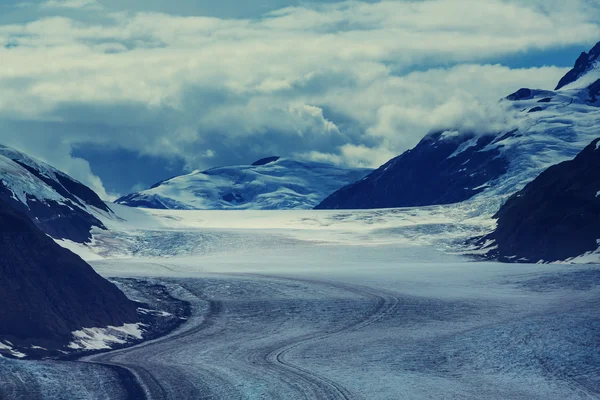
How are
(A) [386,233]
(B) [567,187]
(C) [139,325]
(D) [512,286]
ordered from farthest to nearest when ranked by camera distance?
(A) [386,233]
(B) [567,187]
(D) [512,286]
(C) [139,325]

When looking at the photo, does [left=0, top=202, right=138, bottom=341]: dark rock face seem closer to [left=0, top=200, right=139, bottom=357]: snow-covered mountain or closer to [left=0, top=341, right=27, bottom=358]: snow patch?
[left=0, top=200, right=139, bottom=357]: snow-covered mountain

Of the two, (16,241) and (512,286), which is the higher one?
(16,241)

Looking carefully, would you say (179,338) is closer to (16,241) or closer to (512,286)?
(16,241)

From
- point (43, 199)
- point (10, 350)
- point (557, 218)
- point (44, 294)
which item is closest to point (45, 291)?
point (44, 294)

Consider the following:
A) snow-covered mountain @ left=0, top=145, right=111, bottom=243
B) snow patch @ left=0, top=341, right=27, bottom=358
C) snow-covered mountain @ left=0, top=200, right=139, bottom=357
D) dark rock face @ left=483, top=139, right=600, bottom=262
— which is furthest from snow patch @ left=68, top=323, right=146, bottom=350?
snow-covered mountain @ left=0, top=145, right=111, bottom=243

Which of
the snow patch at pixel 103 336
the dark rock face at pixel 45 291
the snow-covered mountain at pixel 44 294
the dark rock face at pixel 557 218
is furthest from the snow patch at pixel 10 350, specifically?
the dark rock face at pixel 557 218

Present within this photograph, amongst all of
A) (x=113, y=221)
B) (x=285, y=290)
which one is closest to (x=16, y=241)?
(x=285, y=290)
